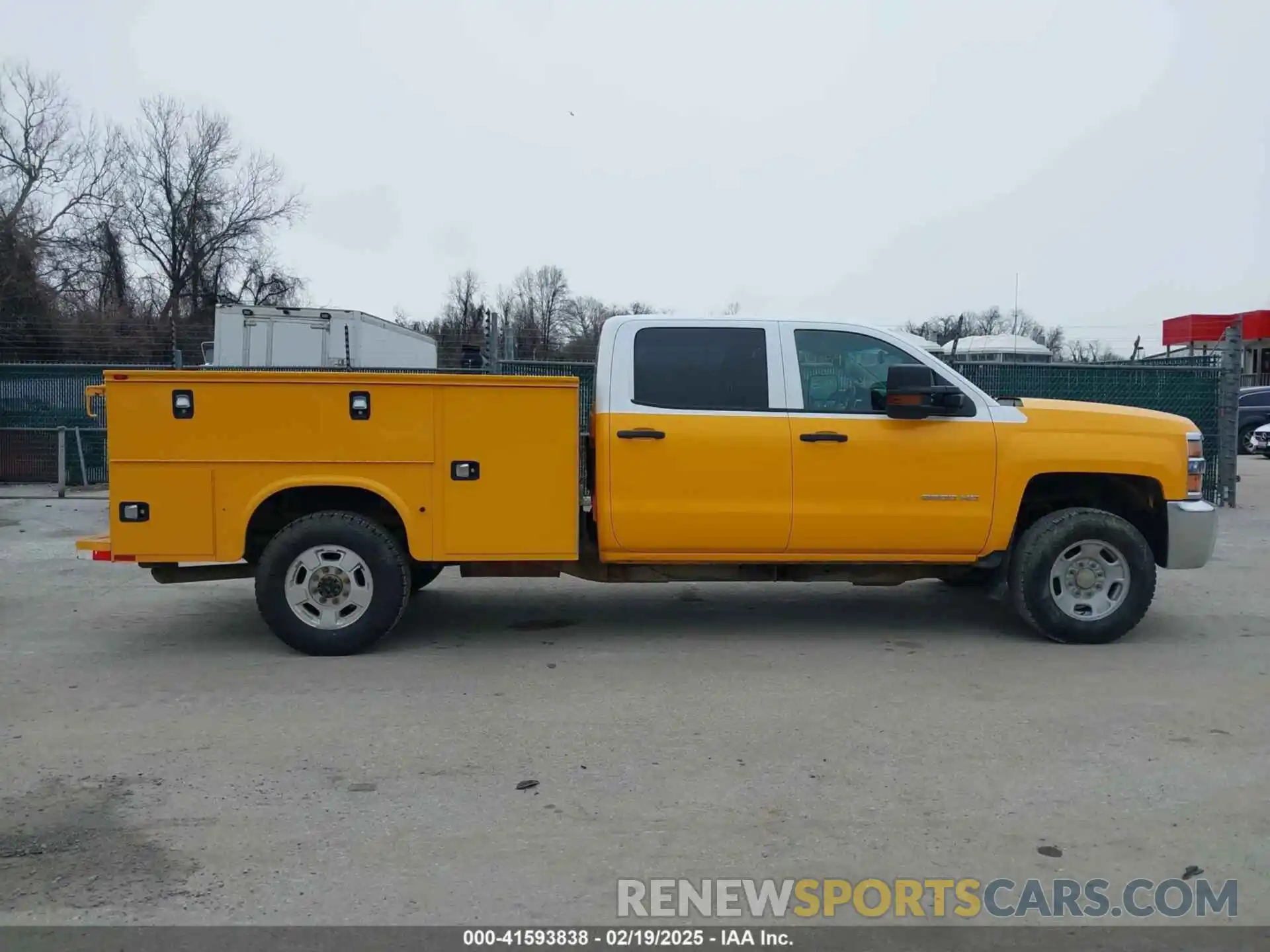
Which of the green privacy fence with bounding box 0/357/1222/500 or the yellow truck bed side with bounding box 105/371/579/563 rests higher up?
the green privacy fence with bounding box 0/357/1222/500

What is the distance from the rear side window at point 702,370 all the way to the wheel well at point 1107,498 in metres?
1.93

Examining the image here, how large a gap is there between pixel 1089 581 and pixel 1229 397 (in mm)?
8440

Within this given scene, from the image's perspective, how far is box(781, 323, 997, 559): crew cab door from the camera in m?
6.67

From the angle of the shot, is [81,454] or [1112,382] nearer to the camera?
[1112,382]

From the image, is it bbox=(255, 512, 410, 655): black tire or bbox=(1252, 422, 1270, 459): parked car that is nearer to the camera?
bbox=(255, 512, 410, 655): black tire

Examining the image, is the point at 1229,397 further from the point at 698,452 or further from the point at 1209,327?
the point at 1209,327

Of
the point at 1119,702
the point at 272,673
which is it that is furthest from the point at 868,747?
the point at 272,673

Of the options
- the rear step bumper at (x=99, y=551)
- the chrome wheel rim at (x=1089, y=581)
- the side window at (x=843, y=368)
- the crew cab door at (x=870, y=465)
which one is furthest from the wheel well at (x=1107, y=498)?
the rear step bumper at (x=99, y=551)

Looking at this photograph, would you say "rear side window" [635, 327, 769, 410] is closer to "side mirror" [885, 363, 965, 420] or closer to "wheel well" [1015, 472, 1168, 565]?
"side mirror" [885, 363, 965, 420]

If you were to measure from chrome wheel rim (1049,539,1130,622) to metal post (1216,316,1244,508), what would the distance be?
8013 mm

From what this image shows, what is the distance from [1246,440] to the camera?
26.1 m

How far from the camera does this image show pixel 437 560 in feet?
21.8
